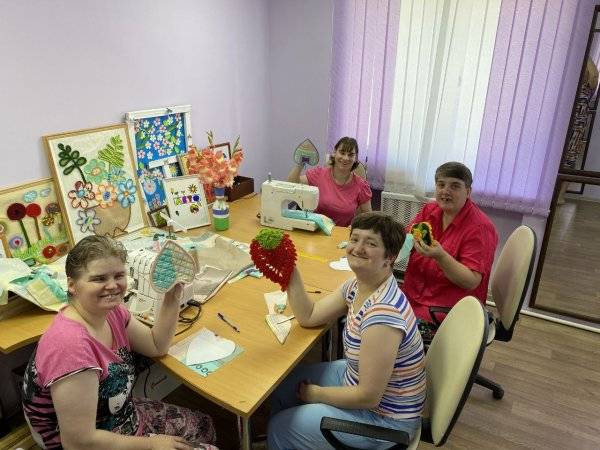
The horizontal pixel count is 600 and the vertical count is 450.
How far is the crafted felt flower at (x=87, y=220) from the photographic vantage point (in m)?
2.16

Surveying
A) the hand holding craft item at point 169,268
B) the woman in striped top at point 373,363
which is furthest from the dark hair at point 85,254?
the woman in striped top at point 373,363

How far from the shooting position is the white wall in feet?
10.6

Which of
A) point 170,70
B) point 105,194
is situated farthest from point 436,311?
point 170,70

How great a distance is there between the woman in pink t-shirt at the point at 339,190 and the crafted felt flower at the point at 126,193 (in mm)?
1033

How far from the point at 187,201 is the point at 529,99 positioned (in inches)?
84.2

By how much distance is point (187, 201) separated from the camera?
252 centimetres

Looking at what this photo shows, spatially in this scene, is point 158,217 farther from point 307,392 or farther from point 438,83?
Answer: point 438,83

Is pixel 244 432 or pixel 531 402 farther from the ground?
pixel 244 432

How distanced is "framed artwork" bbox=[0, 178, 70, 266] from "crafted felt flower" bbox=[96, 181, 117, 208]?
0.67ft

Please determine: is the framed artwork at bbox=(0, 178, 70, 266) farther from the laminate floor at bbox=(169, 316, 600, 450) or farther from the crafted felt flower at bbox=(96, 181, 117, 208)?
the laminate floor at bbox=(169, 316, 600, 450)

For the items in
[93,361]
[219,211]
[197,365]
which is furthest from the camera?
[219,211]

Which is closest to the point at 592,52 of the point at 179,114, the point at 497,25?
the point at 497,25

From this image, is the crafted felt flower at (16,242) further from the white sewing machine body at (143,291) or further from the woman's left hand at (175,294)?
the woman's left hand at (175,294)

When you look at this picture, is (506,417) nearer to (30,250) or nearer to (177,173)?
(177,173)
